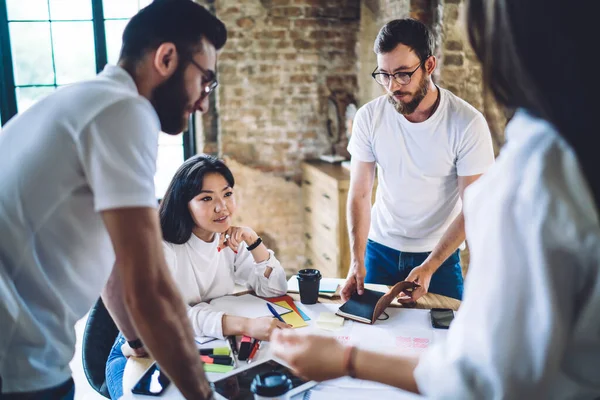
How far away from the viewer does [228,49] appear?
4.33 meters

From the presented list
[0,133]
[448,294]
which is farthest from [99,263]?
[448,294]

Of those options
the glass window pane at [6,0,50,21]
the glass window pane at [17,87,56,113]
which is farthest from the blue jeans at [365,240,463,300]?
the glass window pane at [6,0,50,21]

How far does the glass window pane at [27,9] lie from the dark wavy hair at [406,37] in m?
3.45

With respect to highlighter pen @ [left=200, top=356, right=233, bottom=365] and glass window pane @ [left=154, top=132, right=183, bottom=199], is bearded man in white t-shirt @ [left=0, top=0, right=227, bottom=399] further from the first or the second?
A: glass window pane @ [left=154, top=132, right=183, bottom=199]

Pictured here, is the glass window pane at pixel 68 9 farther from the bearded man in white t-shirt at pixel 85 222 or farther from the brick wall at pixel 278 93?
the bearded man in white t-shirt at pixel 85 222

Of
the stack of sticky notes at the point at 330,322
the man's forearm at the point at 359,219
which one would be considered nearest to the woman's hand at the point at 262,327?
the stack of sticky notes at the point at 330,322

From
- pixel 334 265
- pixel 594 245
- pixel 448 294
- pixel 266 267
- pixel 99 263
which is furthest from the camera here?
pixel 334 265

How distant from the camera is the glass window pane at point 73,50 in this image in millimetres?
4477

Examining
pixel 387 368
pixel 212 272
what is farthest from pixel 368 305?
pixel 387 368

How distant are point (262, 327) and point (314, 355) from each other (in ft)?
2.10

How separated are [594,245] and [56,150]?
Answer: 940mm

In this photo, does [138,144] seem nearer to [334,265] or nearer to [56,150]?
[56,150]

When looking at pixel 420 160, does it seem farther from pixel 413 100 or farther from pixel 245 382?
pixel 245 382

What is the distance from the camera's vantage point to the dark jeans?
1090 mm
